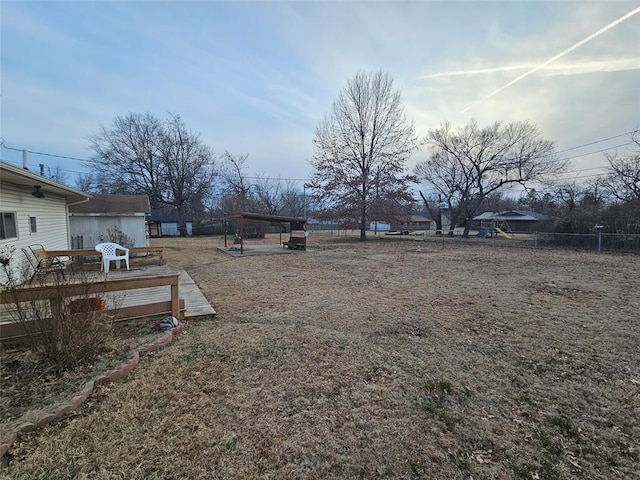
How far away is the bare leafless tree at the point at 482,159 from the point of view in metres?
23.0

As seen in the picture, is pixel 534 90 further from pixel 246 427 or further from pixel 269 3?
pixel 246 427

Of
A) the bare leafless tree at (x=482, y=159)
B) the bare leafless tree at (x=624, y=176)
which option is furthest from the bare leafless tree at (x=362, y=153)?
the bare leafless tree at (x=624, y=176)

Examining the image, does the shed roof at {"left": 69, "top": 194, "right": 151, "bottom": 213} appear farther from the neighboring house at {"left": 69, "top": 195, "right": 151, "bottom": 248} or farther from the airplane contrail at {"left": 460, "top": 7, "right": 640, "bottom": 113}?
the airplane contrail at {"left": 460, "top": 7, "right": 640, "bottom": 113}

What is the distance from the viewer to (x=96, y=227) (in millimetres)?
12875

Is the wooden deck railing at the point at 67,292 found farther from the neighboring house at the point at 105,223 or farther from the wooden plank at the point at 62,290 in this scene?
the neighboring house at the point at 105,223

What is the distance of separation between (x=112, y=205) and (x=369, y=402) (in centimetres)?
1505

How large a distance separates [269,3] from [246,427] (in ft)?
34.3

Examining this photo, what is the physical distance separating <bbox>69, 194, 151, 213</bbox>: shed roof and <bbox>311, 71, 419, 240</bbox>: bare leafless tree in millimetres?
12505

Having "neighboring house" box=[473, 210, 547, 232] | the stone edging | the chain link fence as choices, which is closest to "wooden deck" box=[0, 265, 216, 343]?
Answer: the stone edging

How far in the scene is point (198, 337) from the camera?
3.85m

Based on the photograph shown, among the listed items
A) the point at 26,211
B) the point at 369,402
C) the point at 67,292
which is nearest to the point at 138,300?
the point at 67,292

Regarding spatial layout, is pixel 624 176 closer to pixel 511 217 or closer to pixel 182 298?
pixel 511 217

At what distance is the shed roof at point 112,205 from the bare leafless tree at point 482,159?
2564 cm

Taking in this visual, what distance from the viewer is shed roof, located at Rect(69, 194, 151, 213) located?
1270 cm
